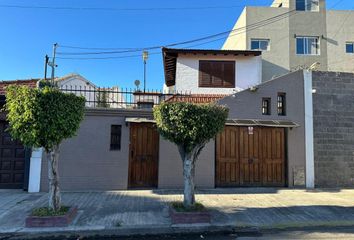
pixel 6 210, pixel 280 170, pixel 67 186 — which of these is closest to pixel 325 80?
pixel 280 170

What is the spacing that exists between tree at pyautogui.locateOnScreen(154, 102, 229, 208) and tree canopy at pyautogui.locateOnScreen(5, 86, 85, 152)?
221 cm

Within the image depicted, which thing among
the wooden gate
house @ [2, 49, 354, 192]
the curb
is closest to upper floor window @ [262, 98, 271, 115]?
house @ [2, 49, 354, 192]

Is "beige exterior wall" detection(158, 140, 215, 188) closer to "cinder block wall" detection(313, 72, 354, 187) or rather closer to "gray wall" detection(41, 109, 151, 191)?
"gray wall" detection(41, 109, 151, 191)

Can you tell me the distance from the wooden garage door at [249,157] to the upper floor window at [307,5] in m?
18.1

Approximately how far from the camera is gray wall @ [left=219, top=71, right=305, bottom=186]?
1149 centimetres

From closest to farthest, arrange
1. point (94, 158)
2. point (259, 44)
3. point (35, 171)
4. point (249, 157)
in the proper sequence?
point (35, 171) < point (94, 158) < point (249, 157) < point (259, 44)

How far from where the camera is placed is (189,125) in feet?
23.5

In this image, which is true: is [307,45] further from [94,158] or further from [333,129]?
[94,158]

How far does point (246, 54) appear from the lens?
17.5 meters

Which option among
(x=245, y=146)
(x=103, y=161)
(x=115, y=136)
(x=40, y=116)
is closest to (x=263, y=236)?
(x=40, y=116)

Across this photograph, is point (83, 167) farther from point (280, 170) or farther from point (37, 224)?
A: point (280, 170)

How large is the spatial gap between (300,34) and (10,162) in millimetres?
22887

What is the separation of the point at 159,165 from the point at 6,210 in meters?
4.93

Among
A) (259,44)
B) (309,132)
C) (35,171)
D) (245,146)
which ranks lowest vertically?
(35,171)
